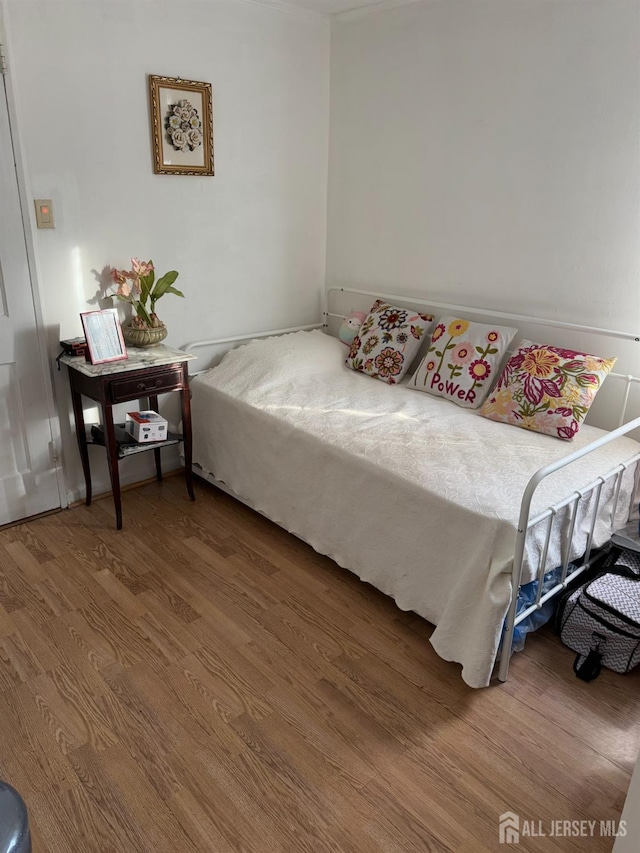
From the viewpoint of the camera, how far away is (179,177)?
119 inches

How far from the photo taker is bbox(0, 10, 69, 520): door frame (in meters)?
2.40

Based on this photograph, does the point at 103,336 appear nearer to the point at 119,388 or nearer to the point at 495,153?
the point at 119,388

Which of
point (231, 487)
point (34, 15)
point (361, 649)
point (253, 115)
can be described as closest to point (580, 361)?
point (361, 649)

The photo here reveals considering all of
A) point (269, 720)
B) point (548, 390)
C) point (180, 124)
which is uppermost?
point (180, 124)

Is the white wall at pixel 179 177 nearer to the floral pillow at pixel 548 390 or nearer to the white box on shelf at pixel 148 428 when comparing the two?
the white box on shelf at pixel 148 428

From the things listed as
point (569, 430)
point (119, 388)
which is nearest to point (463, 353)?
point (569, 430)

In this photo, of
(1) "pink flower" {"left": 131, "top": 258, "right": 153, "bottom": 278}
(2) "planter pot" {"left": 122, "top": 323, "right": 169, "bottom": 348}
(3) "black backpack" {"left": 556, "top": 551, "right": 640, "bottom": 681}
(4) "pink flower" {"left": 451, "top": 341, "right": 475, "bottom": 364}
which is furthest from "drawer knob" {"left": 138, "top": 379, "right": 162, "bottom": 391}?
(3) "black backpack" {"left": 556, "top": 551, "right": 640, "bottom": 681}

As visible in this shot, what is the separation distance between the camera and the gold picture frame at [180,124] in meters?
2.86

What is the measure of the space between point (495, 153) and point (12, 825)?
294 cm

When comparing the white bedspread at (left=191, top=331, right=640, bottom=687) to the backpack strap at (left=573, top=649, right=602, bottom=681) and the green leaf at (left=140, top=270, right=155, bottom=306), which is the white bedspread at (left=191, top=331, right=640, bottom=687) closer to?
the backpack strap at (left=573, top=649, right=602, bottom=681)

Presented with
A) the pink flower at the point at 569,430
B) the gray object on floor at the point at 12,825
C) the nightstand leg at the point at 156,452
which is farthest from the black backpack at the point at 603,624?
the nightstand leg at the point at 156,452

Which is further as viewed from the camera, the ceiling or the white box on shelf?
the ceiling

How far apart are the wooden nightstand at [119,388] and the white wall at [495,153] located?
1342 mm

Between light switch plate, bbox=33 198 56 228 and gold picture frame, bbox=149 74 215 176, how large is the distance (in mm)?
540
